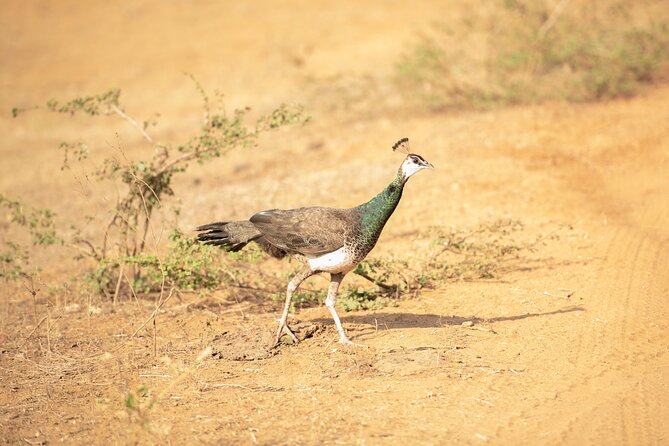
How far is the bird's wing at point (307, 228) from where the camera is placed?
6191 mm

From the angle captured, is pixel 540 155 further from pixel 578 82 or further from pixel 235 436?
pixel 235 436

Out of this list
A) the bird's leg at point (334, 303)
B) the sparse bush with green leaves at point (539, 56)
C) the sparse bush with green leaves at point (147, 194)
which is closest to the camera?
the bird's leg at point (334, 303)

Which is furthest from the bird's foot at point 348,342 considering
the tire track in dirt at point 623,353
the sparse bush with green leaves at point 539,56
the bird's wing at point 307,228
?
the sparse bush with green leaves at point 539,56

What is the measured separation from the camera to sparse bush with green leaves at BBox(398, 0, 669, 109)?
13.9 metres

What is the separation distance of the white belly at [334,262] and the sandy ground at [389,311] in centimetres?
61

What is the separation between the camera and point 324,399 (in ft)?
17.8

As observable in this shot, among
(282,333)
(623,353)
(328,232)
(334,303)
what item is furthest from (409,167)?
(623,353)

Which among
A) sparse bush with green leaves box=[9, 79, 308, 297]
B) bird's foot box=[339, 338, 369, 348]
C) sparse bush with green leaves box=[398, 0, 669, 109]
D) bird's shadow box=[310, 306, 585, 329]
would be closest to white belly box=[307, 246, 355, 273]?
bird's foot box=[339, 338, 369, 348]

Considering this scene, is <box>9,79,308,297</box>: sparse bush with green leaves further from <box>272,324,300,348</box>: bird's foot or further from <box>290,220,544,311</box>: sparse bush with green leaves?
<box>272,324,300,348</box>: bird's foot

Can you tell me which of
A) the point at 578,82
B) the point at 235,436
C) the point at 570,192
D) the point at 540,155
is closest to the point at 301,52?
the point at 578,82

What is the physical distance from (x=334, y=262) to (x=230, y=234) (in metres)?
0.91

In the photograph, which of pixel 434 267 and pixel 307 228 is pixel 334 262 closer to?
pixel 307 228

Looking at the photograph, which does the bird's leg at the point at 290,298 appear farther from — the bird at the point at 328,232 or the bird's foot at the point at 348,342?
the bird's foot at the point at 348,342

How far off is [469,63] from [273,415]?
10266 millimetres
